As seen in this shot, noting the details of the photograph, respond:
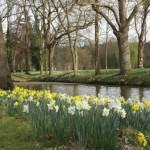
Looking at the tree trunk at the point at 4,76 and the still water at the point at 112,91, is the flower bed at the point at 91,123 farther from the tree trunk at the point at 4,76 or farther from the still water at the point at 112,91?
the tree trunk at the point at 4,76

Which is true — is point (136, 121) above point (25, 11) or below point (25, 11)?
below

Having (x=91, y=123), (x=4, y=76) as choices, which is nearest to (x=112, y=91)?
(x=4, y=76)

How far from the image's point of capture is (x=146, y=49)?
204 feet

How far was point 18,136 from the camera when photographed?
6.03 meters

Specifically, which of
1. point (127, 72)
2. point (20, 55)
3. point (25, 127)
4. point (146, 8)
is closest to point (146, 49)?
point (20, 55)

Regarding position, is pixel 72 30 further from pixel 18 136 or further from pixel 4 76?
pixel 18 136

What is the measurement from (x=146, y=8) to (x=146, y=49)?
95.2ft

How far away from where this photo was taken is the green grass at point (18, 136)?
519 cm

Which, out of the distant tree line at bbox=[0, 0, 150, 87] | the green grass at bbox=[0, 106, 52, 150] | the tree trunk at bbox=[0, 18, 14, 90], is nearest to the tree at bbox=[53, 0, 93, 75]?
the distant tree line at bbox=[0, 0, 150, 87]

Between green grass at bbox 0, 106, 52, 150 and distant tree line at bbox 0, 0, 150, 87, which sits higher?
distant tree line at bbox 0, 0, 150, 87

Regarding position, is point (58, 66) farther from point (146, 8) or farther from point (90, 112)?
point (90, 112)

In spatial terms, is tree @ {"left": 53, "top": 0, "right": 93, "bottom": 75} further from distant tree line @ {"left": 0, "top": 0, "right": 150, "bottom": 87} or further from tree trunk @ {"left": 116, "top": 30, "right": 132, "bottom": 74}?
tree trunk @ {"left": 116, "top": 30, "right": 132, "bottom": 74}

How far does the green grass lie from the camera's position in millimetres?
5191

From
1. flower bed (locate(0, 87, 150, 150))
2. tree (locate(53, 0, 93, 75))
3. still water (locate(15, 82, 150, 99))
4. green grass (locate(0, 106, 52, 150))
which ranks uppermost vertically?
tree (locate(53, 0, 93, 75))
